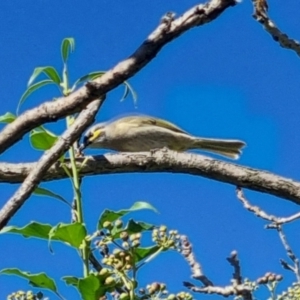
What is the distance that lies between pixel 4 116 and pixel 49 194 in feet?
0.83

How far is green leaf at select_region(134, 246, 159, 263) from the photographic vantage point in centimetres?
181

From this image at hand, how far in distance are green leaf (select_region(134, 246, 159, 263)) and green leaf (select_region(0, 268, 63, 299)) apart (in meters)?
0.21

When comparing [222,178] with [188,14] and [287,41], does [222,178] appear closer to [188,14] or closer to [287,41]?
[287,41]

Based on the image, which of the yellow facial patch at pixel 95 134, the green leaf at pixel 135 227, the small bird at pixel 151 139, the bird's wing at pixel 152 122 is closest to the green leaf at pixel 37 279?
the green leaf at pixel 135 227

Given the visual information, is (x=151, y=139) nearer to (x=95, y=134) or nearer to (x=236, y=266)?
(x=95, y=134)

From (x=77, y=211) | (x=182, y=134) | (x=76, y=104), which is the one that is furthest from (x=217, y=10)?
(x=182, y=134)

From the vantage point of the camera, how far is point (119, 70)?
1.41 m

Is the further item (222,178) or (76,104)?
(222,178)

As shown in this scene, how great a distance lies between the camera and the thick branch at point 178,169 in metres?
2.53

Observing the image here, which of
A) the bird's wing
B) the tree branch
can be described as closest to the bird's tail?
the bird's wing

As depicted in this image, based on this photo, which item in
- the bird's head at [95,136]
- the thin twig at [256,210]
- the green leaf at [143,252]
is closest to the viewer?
→ the green leaf at [143,252]

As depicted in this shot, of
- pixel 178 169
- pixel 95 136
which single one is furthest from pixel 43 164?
pixel 95 136

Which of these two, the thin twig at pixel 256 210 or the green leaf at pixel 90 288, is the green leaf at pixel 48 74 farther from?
the thin twig at pixel 256 210

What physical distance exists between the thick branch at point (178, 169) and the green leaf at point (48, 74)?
1.53ft
